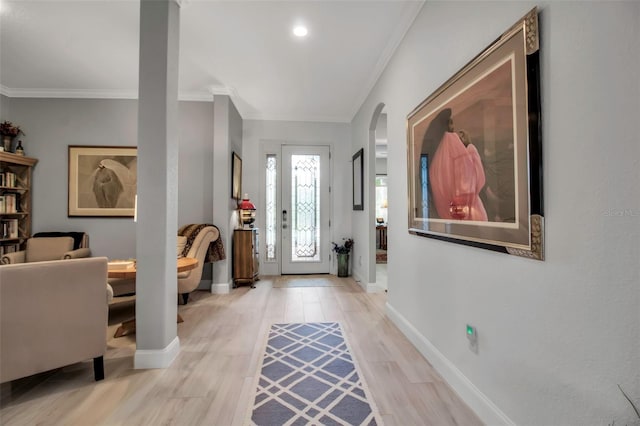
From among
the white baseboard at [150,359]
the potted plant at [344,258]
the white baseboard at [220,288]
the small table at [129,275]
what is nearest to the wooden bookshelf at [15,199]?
the small table at [129,275]

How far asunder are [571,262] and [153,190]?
2360 millimetres

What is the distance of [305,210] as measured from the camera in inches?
202

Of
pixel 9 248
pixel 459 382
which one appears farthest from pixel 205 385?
pixel 9 248

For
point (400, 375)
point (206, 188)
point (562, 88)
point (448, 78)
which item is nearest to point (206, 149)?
point (206, 188)

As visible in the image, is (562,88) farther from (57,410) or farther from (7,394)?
(7,394)

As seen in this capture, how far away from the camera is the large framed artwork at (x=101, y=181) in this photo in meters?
4.04

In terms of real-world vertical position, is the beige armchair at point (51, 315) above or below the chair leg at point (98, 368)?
above

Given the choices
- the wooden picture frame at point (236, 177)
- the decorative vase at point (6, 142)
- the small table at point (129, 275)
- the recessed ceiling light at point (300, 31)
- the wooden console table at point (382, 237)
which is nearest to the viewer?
the small table at point (129, 275)

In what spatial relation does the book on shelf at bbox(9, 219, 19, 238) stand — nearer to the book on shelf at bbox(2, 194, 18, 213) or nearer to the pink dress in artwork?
the book on shelf at bbox(2, 194, 18, 213)

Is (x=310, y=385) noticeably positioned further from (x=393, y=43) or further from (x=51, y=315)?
(x=393, y=43)

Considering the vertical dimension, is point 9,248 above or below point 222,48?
below

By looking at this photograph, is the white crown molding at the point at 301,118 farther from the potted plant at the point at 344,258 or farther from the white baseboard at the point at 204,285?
the white baseboard at the point at 204,285

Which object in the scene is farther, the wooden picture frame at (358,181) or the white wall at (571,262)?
the wooden picture frame at (358,181)

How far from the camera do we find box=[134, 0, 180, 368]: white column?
2031 millimetres
